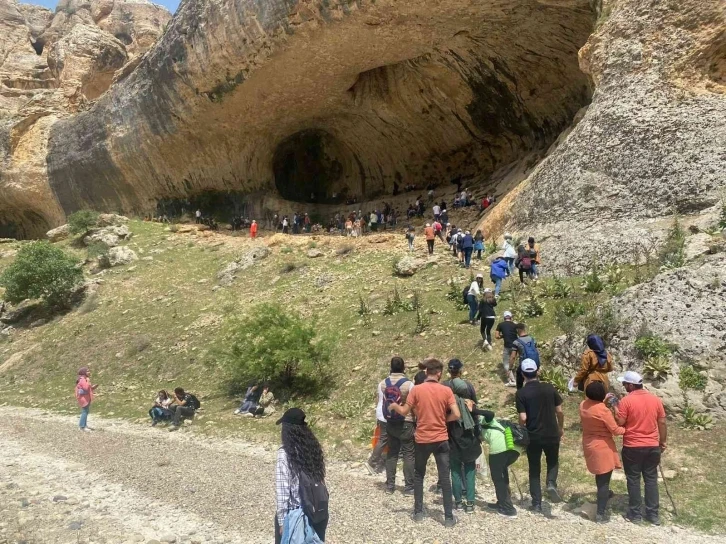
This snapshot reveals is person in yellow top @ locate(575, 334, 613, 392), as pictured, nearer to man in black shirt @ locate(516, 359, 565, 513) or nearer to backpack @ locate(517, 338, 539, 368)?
backpack @ locate(517, 338, 539, 368)

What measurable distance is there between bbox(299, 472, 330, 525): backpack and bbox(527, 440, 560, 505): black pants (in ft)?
8.29

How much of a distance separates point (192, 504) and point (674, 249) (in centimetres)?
873

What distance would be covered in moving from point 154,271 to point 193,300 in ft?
13.7

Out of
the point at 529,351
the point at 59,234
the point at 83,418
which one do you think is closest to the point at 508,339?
the point at 529,351

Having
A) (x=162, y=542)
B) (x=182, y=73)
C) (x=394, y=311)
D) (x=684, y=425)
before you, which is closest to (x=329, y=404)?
(x=394, y=311)

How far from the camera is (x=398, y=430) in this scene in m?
5.32

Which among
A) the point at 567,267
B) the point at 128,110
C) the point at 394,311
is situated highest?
the point at 128,110

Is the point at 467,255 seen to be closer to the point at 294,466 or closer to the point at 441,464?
the point at 441,464

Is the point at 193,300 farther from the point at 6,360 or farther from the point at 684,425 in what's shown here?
the point at 684,425

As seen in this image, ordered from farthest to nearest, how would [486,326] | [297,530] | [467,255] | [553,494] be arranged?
[467,255] < [486,326] < [553,494] < [297,530]

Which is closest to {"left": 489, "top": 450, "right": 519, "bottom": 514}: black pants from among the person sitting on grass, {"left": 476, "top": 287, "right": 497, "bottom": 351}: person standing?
{"left": 476, "top": 287, "right": 497, "bottom": 351}: person standing

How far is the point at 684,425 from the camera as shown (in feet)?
19.7

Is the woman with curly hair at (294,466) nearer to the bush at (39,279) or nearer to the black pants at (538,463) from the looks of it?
the black pants at (538,463)

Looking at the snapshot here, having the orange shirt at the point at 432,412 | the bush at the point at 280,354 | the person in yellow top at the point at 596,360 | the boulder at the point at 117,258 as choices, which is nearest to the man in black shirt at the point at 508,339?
the person in yellow top at the point at 596,360
